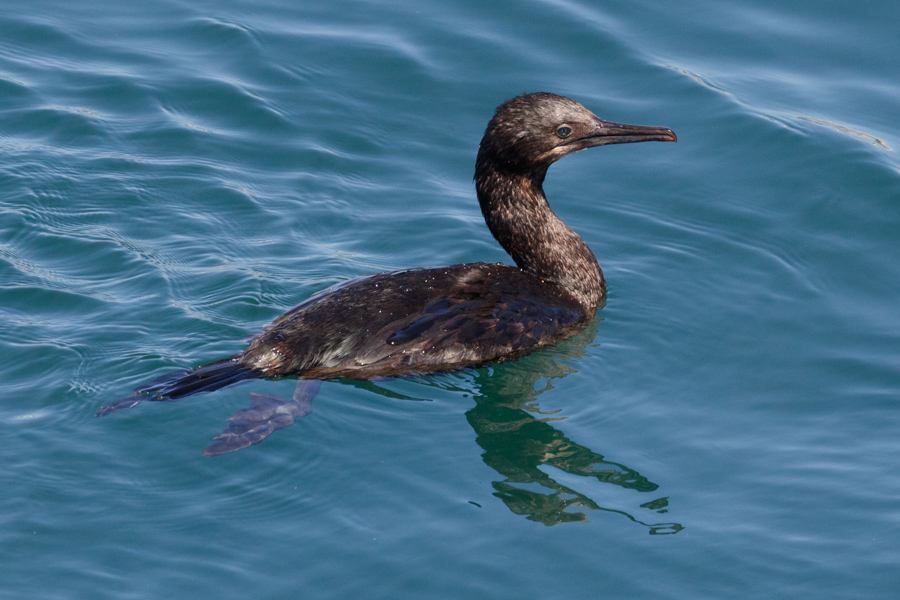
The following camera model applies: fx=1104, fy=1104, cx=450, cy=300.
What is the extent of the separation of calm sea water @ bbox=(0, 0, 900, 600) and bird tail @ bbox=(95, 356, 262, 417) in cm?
9

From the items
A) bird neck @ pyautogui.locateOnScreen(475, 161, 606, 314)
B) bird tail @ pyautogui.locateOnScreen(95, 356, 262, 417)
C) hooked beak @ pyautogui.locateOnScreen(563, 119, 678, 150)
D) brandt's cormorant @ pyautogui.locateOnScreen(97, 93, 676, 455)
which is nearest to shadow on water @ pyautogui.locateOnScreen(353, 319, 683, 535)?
brandt's cormorant @ pyautogui.locateOnScreen(97, 93, 676, 455)

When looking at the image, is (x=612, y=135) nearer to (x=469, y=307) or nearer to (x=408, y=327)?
(x=469, y=307)

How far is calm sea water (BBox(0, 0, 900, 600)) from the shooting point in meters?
5.72

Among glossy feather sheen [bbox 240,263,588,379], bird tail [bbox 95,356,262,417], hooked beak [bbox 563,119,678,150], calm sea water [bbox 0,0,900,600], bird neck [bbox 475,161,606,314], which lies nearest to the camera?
A: calm sea water [bbox 0,0,900,600]

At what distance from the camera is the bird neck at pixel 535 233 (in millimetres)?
7953

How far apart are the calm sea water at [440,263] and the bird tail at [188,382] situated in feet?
0.29

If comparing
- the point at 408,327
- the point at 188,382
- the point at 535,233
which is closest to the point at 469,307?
the point at 408,327

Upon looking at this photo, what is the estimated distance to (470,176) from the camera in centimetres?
965

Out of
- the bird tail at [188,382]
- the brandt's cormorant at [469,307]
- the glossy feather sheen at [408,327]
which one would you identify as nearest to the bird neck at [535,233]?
the brandt's cormorant at [469,307]

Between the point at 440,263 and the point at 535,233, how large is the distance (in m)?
0.90

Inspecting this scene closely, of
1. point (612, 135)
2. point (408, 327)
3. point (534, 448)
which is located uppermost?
point (612, 135)

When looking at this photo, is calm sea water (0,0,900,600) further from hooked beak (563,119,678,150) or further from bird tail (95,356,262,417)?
hooked beak (563,119,678,150)

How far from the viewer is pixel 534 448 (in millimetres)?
6660

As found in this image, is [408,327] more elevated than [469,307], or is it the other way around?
[469,307]
